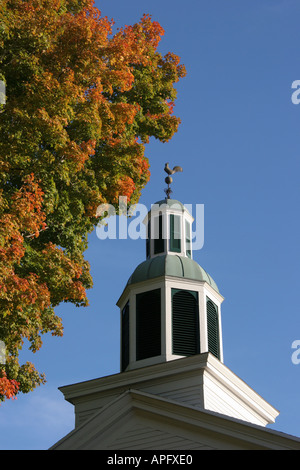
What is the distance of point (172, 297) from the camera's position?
71.4ft

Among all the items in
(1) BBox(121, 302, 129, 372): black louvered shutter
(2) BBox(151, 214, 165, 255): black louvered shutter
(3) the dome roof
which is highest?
(2) BBox(151, 214, 165, 255): black louvered shutter

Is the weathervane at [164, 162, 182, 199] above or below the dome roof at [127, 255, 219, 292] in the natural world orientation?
above

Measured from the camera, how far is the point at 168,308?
70.4ft

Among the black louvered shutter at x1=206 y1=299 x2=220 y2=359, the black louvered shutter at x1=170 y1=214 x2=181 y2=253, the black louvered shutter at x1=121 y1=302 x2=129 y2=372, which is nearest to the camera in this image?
the black louvered shutter at x1=206 y1=299 x2=220 y2=359

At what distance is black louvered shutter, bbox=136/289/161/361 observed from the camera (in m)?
21.1

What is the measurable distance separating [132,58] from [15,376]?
8498mm

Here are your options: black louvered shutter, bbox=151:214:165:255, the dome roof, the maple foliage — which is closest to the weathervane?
black louvered shutter, bbox=151:214:165:255

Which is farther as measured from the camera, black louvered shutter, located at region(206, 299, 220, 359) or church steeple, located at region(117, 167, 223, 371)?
black louvered shutter, located at region(206, 299, 220, 359)

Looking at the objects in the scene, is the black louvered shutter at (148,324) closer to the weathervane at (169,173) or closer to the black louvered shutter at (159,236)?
the black louvered shutter at (159,236)

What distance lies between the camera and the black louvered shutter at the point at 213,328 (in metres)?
21.6

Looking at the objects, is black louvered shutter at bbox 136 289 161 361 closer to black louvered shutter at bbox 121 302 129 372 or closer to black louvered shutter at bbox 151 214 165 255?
black louvered shutter at bbox 121 302 129 372

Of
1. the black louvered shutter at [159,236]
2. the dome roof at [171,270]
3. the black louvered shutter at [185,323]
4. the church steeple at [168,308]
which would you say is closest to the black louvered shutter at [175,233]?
the church steeple at [168,308]

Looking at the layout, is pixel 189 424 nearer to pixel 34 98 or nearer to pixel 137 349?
pixel 137 349
